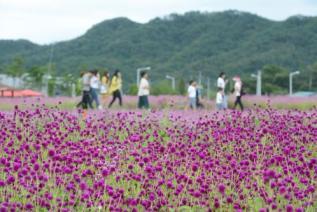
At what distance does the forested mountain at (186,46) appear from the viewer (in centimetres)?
8812

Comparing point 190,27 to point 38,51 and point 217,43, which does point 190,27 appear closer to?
point 217,43

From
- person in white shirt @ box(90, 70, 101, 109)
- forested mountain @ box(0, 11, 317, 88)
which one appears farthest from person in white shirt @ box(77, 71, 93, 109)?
forested mountain @ box(0, 11, 317, 88)

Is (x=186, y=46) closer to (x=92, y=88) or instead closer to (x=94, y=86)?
(x=94, y=86)

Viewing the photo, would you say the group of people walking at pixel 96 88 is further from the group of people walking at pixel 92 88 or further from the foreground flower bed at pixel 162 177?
the foreground flower bed at pixel 162 177

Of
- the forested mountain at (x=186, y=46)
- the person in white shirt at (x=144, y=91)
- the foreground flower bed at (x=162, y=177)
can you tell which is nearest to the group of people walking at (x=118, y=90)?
the person in white shirt at (x=144, y=91)

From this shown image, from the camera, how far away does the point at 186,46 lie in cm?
10212

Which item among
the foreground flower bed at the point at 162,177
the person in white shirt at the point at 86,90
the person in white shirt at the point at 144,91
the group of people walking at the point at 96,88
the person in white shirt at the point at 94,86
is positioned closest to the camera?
the foreground flower bed at the point at 162,177

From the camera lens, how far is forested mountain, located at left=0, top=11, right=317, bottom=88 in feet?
289

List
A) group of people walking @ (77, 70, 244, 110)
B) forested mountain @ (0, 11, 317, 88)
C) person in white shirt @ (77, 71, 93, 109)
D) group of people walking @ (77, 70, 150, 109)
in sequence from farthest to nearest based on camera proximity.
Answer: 1. forested mountain @ (0, 11, 317, 88)
2. group of people walking @ (77, 70, 244, 110)
3. group of people walking @ (77, 70, 150, 109)
4. person in white shirt @ (77, 71, 93, 109)

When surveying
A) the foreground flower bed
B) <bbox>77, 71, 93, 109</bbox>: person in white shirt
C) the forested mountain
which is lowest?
the foreground flower bed

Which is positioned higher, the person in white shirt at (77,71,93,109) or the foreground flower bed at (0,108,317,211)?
the person in white shirt at (77,71,93,109)

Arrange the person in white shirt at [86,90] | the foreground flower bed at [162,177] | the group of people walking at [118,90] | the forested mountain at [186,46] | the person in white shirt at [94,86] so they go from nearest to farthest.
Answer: the foreground flower bed at [162,177], the person in white shirt at [86,90], the group of people walking at [118,90], the person in white shirt at [94,86], the forested mountain at [186,46]

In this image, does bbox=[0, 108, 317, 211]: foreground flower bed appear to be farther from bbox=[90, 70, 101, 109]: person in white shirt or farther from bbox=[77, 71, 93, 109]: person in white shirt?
bbox=[90, 70, 101, 109]: person in white shirt

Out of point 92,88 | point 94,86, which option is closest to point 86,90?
point 92,88
